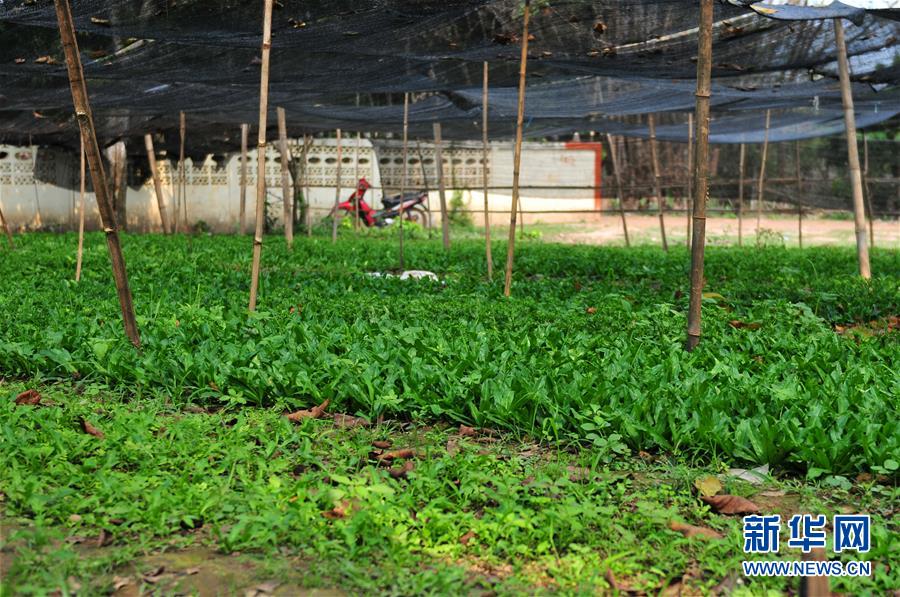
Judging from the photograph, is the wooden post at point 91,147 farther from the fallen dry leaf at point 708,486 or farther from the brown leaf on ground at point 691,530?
the brown leaf on ground at point 691,530

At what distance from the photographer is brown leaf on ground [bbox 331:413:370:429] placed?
4230mm

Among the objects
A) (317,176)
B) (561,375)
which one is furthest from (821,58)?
(317,176)

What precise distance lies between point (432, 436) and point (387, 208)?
17.5 meters

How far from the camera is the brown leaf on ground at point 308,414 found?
4.27 m

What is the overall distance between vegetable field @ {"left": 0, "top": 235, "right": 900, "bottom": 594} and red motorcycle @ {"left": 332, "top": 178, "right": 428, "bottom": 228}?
1361cm

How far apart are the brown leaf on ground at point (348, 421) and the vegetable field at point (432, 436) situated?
0.08ft

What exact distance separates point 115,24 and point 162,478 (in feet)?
16.7

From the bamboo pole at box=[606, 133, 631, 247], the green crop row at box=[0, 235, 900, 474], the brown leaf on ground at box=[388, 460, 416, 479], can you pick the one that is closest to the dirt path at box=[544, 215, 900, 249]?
the bamboo pole at box=[606, 133, 631, 247]

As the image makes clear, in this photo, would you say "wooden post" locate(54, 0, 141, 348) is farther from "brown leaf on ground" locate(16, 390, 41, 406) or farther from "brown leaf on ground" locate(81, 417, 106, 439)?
"brown leaf on ground" locate(81, 417, 106, 439)

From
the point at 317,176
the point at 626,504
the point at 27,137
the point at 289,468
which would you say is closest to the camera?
the point at 626,504

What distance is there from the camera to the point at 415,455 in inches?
149

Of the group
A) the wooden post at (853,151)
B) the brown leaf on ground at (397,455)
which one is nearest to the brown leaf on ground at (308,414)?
the brown leaf on ground at (397,455)

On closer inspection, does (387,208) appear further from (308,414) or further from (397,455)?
(397,455)

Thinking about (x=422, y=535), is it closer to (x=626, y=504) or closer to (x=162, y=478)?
(x=626, y=504)
